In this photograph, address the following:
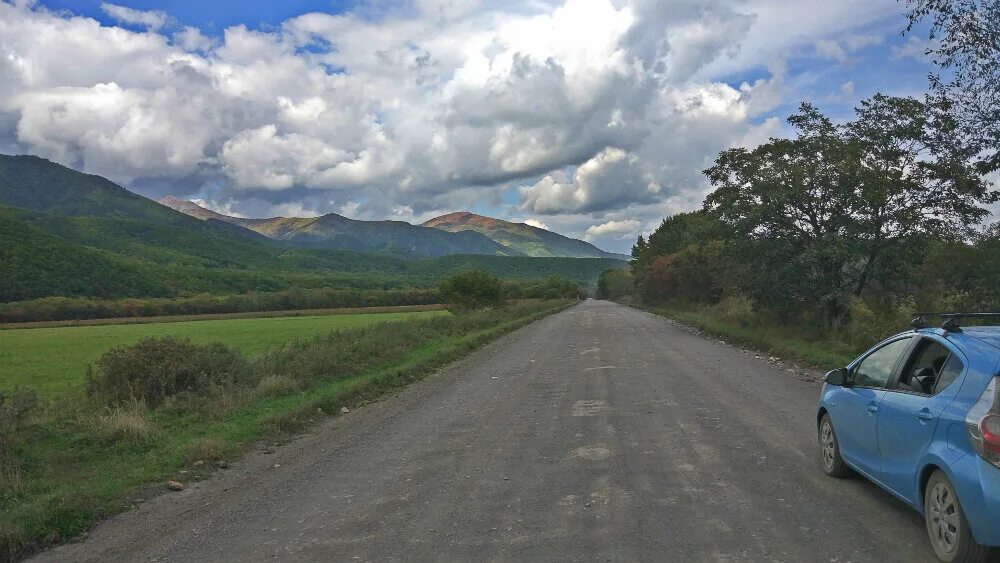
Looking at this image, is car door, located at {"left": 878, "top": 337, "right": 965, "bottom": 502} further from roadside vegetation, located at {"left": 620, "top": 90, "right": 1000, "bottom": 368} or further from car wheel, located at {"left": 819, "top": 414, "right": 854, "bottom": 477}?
roadside vegetation, located at {"left": 620, "top": 90, "right": 1000, "bottom": 368}

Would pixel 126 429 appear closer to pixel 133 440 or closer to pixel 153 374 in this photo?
pixel 133 440

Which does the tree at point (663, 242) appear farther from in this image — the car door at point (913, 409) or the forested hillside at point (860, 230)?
the car door at point (913, 409)

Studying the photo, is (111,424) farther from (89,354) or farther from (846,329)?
(89,354)

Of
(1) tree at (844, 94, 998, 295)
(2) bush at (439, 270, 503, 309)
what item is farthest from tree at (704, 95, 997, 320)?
(2) bush at (439, 270, 503, 309)

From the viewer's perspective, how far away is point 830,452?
6602 millimetres

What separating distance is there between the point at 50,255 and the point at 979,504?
124397 mm

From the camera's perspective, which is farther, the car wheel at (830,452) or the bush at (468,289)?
the bush at (468,289)

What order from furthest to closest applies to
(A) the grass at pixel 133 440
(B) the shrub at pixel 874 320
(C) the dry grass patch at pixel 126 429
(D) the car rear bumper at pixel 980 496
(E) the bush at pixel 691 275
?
(E) the bush at pixel 691 275 < (B) the shrub at pixel 874 320 < (C) the dry grass patch at pixel 126 429 < (A) the grass at pixel 133 440 < (D) the car rear bumper at pixel 980 496

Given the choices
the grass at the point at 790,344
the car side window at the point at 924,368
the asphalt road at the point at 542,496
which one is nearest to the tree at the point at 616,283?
the grass at the point at 790,344

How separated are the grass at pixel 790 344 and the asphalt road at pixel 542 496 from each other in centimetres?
534

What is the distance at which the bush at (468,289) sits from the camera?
46781mm

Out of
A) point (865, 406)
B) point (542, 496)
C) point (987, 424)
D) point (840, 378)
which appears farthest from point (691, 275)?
point (987, 424)

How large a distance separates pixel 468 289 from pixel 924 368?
139 ft

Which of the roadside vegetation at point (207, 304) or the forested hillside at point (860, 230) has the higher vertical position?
the forested hillside at point (860, 230)
